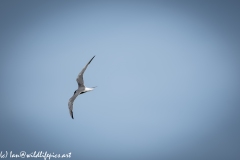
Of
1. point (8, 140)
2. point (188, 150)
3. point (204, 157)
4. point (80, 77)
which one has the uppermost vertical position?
point (8, 140)

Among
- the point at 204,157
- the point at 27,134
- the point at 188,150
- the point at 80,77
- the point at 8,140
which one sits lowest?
the point at 80,77

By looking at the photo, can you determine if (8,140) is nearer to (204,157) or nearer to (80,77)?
(204,157)

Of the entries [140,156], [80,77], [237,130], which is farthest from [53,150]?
[237,130]

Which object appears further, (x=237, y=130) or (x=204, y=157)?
(x=237, y=130)

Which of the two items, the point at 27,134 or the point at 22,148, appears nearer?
the point at 22,148

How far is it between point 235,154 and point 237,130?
16085 millimetres

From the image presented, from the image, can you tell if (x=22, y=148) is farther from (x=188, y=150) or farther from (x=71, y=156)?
(x=188, y=150)

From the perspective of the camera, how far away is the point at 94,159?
1394 inches

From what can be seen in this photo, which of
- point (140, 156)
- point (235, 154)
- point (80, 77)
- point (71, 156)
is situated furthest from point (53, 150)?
point (80, 77)

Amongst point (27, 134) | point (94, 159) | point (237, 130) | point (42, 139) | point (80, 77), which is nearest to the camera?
point (80, 77)

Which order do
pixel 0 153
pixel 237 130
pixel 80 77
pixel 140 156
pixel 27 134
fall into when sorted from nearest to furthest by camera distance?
pixel 80 77, pixel 0 153, pixel 140 156, pixel 27 134, pixel 237 130

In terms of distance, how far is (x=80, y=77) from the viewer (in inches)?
734

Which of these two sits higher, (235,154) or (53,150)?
(53,150)

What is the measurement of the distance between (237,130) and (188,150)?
609 inches
